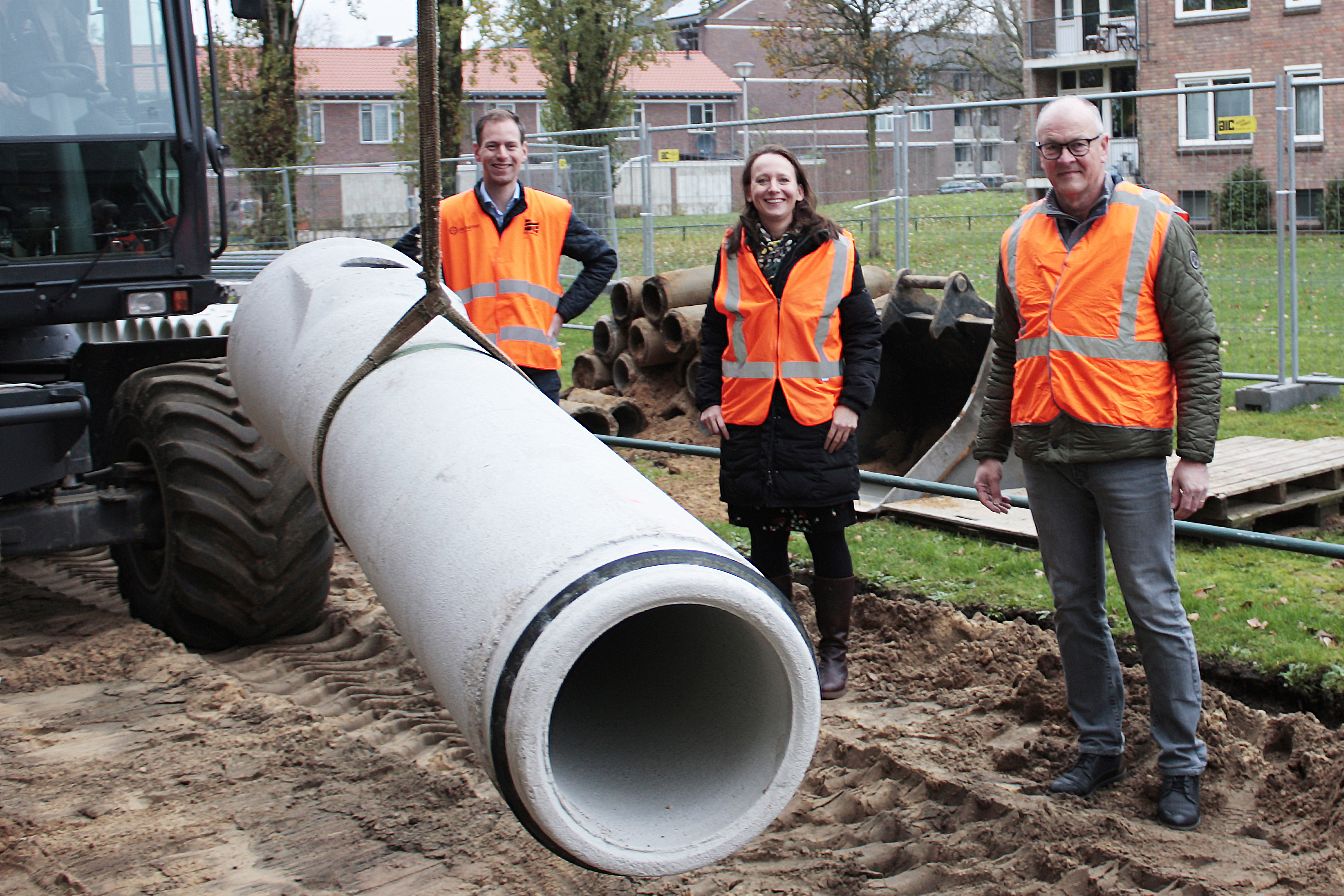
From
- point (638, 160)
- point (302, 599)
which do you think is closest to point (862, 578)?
point (302, 599)

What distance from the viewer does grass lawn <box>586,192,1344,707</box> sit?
15.5 ft

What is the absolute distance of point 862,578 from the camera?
5.90 m

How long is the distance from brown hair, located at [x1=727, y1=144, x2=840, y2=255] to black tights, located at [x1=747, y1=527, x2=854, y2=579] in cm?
102

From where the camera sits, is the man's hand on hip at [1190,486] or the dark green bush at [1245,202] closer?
the man's hand on hip at [1190,486]

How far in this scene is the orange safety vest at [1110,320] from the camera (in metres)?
3.40

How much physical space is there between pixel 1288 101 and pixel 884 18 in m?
25.6

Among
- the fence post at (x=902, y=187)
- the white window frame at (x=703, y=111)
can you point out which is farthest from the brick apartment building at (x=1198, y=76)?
the white window frame at (x=703, y=111)

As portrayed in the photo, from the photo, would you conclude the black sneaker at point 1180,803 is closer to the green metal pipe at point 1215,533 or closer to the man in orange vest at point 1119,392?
the man in orange vest at point 1119,392

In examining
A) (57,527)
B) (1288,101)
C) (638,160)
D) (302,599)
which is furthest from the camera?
(638,160)

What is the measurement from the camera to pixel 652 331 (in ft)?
32.6

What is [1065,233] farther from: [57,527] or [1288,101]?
[1288,101]

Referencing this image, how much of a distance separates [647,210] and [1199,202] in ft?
20.3

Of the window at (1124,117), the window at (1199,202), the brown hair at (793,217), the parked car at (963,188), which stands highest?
the window at (1124,117)

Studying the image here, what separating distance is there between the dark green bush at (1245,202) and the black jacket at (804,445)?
5929 millimetres
